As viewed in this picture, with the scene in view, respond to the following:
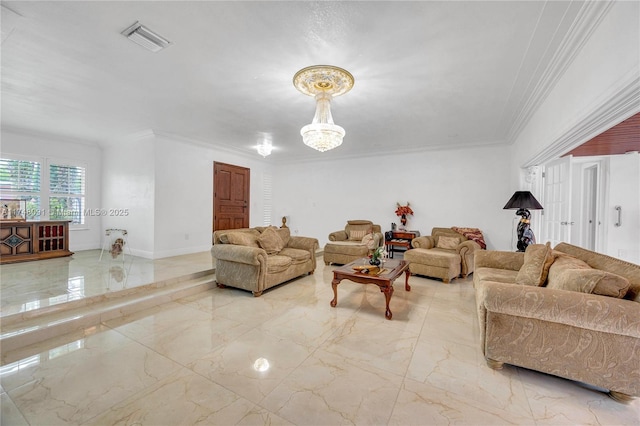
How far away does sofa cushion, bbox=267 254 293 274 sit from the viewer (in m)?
3.56

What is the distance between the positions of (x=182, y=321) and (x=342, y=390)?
1851 mm

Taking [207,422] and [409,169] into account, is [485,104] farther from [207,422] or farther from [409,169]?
[207,422]

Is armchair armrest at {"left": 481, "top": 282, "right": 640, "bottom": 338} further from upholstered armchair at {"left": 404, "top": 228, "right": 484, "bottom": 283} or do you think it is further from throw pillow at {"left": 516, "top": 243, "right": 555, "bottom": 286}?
upholstered armchair at {"left": 404, "top": 228, "right": 484, "bottom": 283}

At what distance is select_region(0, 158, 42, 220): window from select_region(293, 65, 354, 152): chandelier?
5904 mm

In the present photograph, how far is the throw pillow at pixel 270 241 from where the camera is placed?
13.4 feet

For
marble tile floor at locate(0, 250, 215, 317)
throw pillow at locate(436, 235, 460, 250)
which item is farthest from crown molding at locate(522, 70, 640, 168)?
marble tile floor at locate(0, 250, 215, 317)

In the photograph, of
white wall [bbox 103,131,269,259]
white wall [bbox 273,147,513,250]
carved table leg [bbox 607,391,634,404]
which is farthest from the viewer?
white wall [bbox 273,147,513,250]

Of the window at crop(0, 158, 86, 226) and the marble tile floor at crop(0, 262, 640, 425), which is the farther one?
the window at crop(0, 158, 86, 226)

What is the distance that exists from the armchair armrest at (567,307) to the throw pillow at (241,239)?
299 cm

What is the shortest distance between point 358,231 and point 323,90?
3512 millimetres

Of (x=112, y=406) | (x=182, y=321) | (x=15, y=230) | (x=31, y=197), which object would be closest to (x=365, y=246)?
(x=182, y=321)

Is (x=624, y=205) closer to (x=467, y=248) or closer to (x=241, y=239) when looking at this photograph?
(x=467, y=248)

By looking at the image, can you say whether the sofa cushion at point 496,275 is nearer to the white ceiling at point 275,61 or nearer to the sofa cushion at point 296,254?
the white ceiling at point 275,61

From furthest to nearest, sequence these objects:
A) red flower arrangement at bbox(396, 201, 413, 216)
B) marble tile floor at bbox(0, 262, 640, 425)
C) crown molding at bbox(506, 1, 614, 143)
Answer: red flower arrangement at bbox(396, 201, 413, 216), crown molding at bbox(506, 1, 614, 143), marble tile floor at bbox(0, 262, 640, 425)
